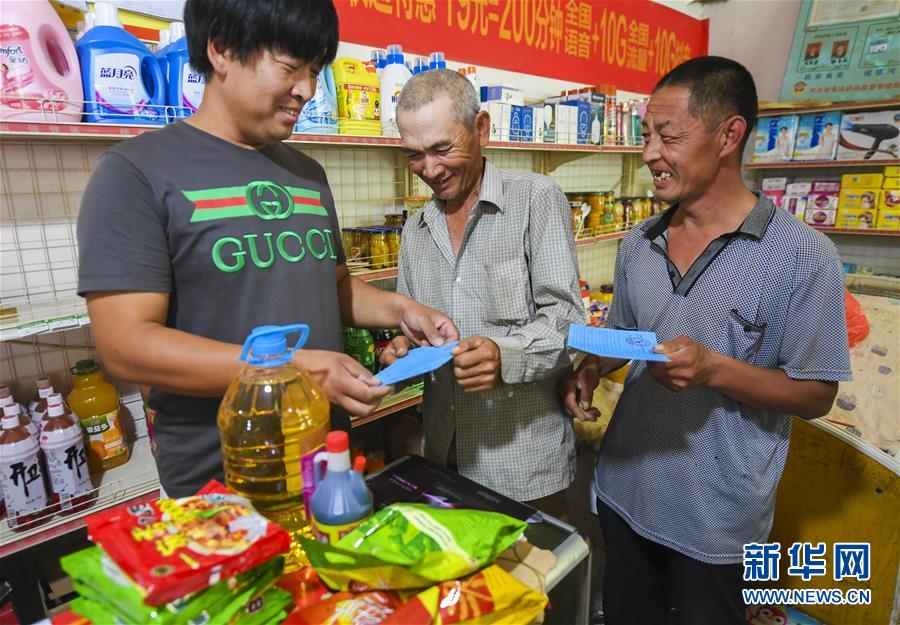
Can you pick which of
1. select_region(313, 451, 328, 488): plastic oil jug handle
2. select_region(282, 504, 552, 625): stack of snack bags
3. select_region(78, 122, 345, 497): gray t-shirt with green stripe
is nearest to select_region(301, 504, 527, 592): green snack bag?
select_region(282, 504, 552, 625): stack of snack bags

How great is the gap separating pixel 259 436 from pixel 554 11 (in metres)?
3.66

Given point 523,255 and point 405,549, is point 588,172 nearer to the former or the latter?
point 523,255

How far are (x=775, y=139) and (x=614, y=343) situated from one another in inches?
177

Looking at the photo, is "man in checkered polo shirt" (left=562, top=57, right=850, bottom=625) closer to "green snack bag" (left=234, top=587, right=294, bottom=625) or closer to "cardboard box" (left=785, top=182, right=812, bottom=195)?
"green snack bag" (left=234, top=587, right=294, bottom=625)

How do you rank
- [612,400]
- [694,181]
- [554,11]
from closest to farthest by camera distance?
[694,181]
[612,400]
[554,11]

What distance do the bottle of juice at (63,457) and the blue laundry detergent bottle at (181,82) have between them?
40.4 inches

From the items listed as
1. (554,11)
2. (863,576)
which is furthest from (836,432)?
(554,11)

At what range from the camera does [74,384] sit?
6.48 feet

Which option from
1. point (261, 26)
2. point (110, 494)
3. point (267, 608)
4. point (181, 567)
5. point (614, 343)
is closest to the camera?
point (181, 567)

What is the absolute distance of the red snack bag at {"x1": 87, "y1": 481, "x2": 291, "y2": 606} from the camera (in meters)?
0.66

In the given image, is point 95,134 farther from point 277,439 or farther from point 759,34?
point 759,34

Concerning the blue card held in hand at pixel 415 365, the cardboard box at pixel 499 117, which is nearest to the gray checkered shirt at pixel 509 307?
the blue card held in hand at pixel 415 365

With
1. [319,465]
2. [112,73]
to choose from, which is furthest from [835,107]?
[319,465]

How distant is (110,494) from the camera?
5.86 feet
